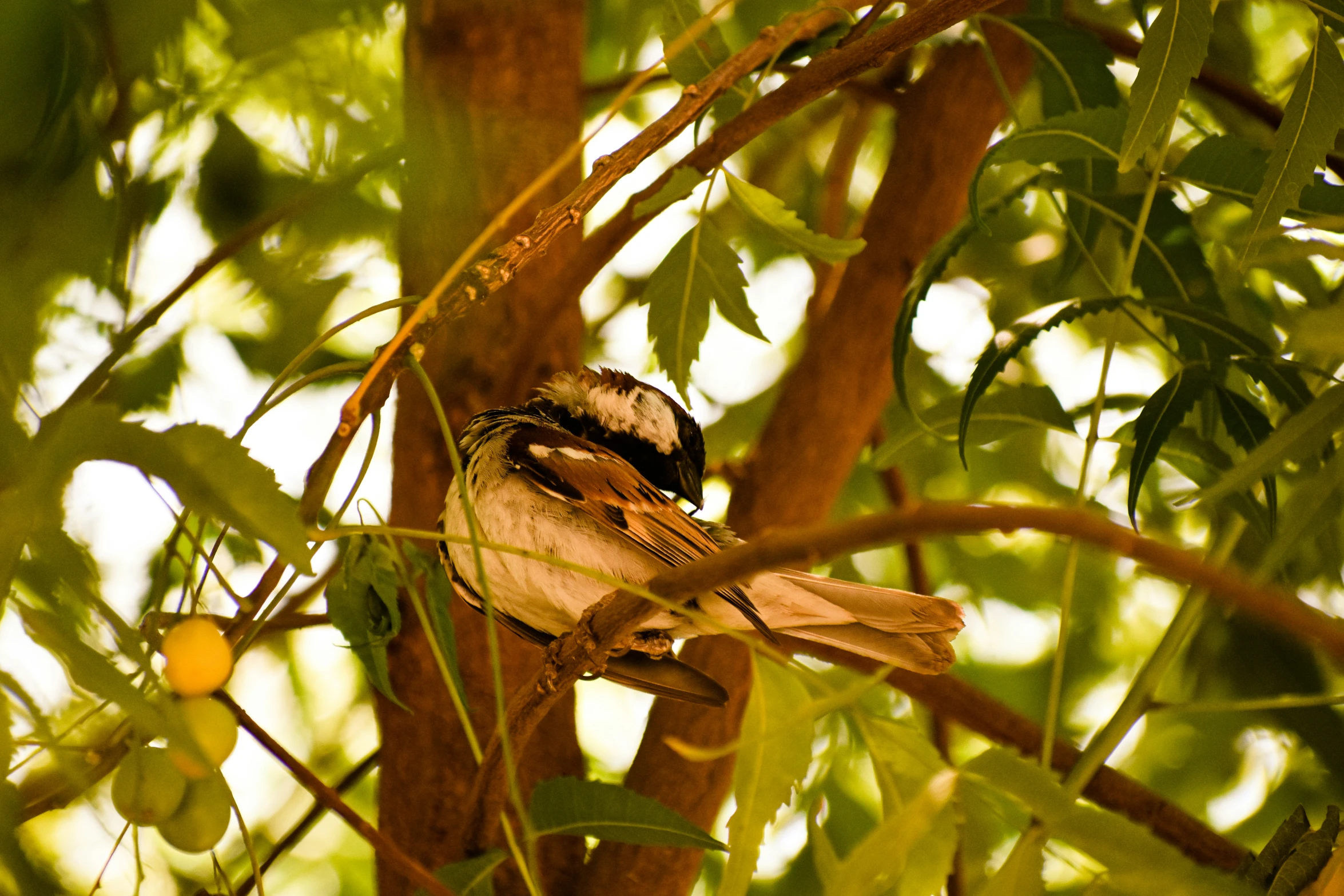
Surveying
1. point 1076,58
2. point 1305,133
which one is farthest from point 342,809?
point 1076,58

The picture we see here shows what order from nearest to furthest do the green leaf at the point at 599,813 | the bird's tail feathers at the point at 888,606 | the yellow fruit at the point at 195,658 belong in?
1. the yellow fruit at the point at 195,658
2. the green leaf at the point at 599,813
3. the bird's tail feathers at the point at 888,606

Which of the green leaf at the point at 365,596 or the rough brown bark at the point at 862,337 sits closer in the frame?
the green leaf at the point at 365,596

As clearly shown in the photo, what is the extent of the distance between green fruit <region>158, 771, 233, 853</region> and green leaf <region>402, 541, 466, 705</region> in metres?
0.34

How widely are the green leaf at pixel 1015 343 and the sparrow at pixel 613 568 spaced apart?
291 mm

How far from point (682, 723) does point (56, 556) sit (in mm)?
1278

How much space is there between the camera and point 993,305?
249 centimetres

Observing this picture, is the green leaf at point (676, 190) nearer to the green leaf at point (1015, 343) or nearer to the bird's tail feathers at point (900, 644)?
the green leaf at point (1015, 343)

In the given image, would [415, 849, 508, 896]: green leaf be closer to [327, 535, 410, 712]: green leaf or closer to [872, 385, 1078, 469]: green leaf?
[327, 535, 410, 712]: green leaf

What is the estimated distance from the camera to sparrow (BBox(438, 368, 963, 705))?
149 cm

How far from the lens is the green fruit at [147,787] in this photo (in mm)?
952

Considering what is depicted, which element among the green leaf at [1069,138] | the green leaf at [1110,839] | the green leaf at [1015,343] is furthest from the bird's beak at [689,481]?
the green leaf at [1110,839]

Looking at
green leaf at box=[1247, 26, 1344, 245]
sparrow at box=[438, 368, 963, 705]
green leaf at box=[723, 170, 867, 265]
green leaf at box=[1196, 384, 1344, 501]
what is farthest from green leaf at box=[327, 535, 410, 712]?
green leaf at box=[1247, 26, 1344, 245]

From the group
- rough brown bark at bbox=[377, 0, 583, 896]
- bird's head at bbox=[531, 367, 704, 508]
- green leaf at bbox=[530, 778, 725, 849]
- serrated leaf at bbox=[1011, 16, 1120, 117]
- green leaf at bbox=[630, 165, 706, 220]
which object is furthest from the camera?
bird's head at bbox=[531, 367, 704, 508]

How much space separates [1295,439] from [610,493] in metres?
0.85
